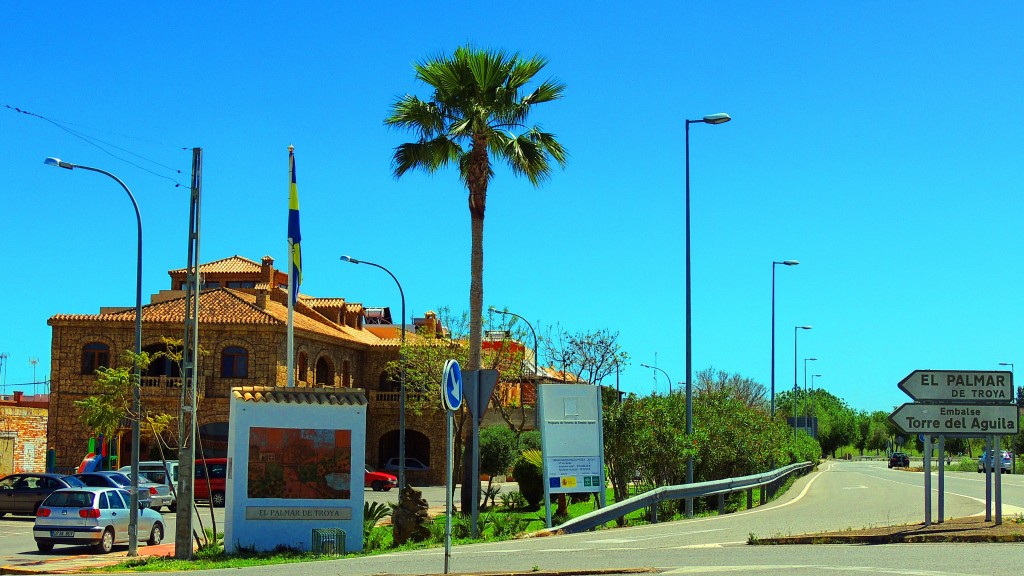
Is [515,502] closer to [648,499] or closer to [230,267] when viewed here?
[648,499]

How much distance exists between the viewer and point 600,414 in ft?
72.3

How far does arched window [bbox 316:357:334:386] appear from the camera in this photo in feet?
190

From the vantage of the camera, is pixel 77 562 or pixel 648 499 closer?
pixel 77 562

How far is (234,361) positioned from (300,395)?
117ft

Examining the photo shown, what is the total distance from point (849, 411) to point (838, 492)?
412 ft

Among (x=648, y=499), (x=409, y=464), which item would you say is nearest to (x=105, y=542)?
(x=648, y=499)

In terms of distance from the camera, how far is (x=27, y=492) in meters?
33.9

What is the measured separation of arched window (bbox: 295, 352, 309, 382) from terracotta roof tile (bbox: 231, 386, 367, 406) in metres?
35.7

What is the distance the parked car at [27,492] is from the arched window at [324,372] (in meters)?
23.9

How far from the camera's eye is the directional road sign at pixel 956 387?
55.5 ft

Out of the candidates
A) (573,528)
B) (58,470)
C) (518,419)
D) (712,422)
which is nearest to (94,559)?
(573,528)

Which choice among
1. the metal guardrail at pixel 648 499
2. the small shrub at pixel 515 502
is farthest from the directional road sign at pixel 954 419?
the small shrub at pixel 515 502

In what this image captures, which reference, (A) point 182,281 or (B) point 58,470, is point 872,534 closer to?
(B) point 58,470

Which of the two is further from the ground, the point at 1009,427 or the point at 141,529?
the point at 1009,427
